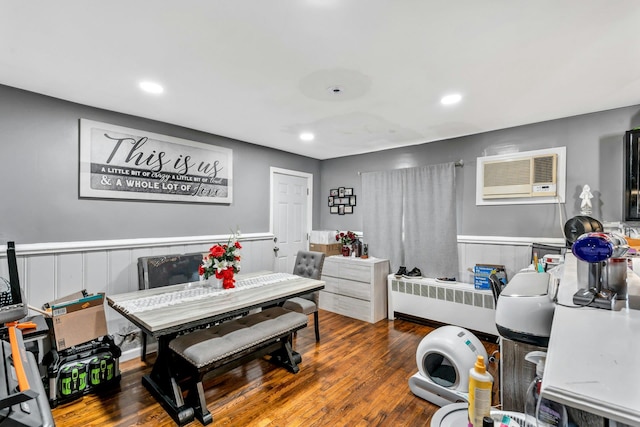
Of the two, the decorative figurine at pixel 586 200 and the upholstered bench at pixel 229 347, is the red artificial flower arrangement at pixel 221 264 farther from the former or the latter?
the decorative figurine at pixel 586 200

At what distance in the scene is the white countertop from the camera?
499 mm

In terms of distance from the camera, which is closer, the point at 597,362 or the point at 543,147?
the point at 597,362

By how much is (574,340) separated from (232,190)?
3675mm

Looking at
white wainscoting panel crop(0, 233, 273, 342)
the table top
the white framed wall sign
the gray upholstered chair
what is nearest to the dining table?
the table top

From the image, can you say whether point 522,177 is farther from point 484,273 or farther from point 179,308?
point 179,308

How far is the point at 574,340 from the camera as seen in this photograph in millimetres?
702

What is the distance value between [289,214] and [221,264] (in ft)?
6.91

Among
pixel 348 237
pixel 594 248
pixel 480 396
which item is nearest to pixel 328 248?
pixel 348 237

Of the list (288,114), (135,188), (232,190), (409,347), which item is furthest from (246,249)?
(409,347)

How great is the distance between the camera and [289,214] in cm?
468

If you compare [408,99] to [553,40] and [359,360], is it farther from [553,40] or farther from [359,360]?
[359,360]

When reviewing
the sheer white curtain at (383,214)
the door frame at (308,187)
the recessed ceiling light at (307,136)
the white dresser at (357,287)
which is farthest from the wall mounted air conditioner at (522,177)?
the door frame at (308,187)

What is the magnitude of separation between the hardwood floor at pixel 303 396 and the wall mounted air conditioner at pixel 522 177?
168cm

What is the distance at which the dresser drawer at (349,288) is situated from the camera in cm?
394
